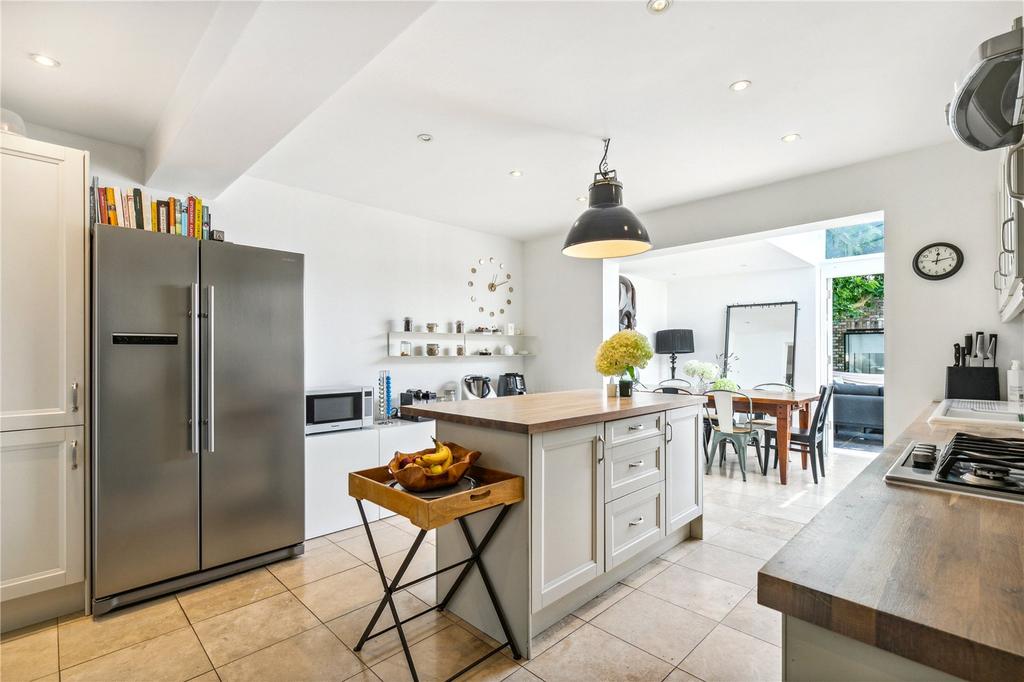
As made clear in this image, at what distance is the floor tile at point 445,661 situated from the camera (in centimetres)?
191

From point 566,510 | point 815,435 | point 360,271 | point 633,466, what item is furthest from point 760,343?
point 566,510

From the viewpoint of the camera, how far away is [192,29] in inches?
81.4

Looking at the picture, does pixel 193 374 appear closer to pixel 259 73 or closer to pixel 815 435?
pixel 259 73

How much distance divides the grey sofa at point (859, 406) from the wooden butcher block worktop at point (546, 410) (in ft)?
16.1

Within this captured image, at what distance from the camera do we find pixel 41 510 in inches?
90.8

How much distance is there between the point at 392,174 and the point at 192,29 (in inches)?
64.8

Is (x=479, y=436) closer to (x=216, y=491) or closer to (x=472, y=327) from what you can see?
(x=216, y=491)

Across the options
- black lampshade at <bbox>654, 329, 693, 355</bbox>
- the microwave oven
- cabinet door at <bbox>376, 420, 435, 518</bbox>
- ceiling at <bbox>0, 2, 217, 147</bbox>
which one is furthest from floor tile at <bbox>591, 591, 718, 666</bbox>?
black lampshade at <bbox>654, 329, 693, 355</bbox>

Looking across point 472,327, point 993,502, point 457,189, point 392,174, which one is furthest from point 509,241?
point 993,502

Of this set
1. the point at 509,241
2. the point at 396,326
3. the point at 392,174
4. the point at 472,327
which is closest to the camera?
the point at 392,174

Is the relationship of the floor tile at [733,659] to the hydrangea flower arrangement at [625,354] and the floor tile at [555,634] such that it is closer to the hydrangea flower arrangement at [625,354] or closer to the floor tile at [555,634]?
the floor tile at [555,634]

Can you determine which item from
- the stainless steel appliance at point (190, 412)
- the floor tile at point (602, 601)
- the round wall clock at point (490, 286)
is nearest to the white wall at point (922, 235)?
the floor tile at point (602, 601)

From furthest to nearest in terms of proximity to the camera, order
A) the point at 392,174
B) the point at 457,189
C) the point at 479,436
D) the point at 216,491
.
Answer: the point at 457,189 → the point at 392,174 → the point at 216,491 → the point at 479,436

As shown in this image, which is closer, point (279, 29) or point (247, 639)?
point (279, 29)
